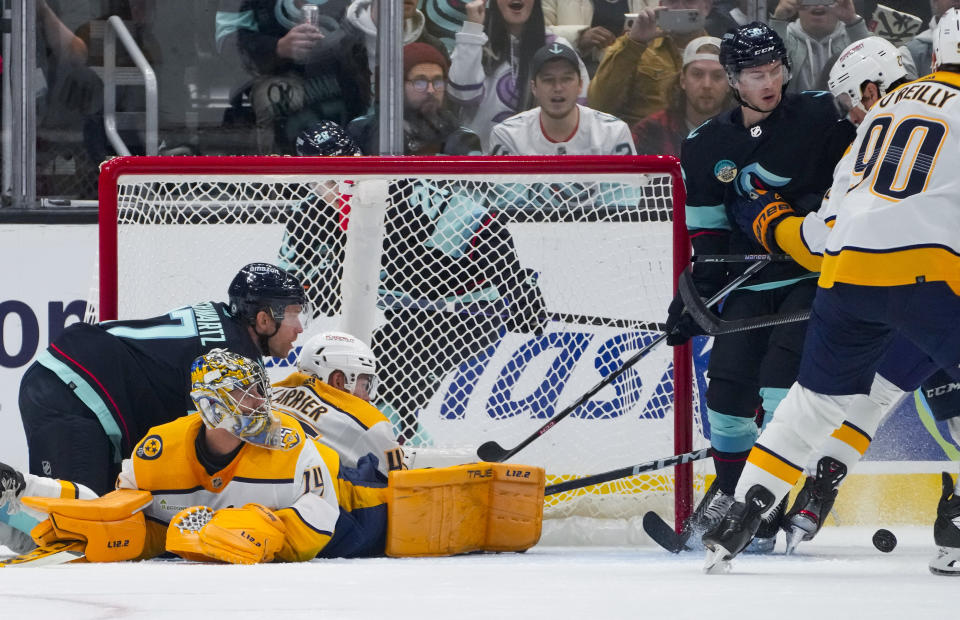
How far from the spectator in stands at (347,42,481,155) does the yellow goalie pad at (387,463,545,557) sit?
119 centimetres

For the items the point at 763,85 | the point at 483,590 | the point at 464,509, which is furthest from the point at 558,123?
the point at 483,590

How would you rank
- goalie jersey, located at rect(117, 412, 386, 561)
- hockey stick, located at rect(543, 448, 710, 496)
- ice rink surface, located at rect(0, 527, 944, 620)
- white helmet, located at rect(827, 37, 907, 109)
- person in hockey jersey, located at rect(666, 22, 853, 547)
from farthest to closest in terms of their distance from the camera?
1. hockey stick, located at rect(543, 448, 710, 496)
2. person in hockey jersey, located at rect(666, 22, 853, 547)
3. white helmet, located at rect(827, 37, 907, 109)
4. goalie jersey, located at rect(117, 412, 386, 561)
5. ice rink surface, located at rect(0, 527, 944, 620)

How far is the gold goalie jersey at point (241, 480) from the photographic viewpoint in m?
2.98

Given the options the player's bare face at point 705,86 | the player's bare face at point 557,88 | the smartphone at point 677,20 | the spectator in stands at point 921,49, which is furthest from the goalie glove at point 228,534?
the spectator in stands at point 921,49

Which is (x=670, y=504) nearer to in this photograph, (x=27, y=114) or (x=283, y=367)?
(x=283, y=367)

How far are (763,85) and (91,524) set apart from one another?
5.91 ft

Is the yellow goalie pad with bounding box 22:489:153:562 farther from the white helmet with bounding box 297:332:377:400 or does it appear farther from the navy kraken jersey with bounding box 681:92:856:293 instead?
the navy kraken jersey with bounding box 681:92:856:293

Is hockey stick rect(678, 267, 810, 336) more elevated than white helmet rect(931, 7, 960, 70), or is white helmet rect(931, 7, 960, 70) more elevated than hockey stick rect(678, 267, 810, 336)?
white helmet rect(931, 7, 960, 70)

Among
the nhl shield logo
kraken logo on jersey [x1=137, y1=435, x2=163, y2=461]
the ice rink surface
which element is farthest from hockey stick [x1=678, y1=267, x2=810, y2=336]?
kraken logo on jersey [x1=137, y1=435, x2=163, y2=461]

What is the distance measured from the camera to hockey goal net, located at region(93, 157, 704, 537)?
154 inches

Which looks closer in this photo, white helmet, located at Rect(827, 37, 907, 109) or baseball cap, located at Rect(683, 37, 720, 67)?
white helmet, located at Rect(827, 37, 907, 109)

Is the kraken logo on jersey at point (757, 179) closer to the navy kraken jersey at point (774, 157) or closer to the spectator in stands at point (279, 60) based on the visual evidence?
the navy kraken jersey at point (774, 157)

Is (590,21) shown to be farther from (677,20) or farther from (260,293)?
(260,293)

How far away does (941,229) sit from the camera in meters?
2.59
